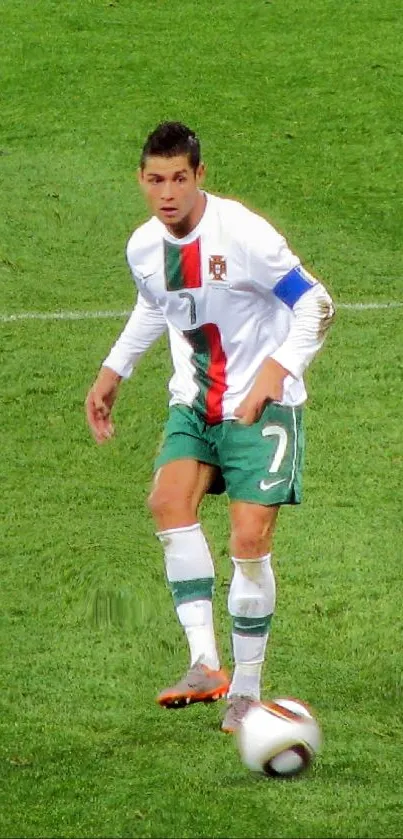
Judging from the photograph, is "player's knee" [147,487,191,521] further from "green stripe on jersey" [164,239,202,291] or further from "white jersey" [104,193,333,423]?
"green stripe on jersey" [164,239,202,291]

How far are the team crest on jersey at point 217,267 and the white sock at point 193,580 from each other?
100 cm

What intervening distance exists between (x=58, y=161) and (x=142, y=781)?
30.0 feet

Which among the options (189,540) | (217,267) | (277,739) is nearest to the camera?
(277,739)

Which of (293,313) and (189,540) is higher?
(293,313)

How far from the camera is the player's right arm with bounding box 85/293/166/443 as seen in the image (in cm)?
696

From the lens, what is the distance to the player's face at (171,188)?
643 centimetres

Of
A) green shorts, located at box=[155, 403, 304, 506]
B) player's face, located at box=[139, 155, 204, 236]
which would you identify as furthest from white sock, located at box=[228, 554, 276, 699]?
player's face, located at box=[139, 155, 204, 236]

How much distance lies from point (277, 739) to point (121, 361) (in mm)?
1738

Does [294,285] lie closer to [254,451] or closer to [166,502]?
[254,451]

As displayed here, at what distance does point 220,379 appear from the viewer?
6703 millimetres

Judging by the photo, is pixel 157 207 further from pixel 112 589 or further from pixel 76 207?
pixel 76 207

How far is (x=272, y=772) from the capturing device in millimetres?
6371

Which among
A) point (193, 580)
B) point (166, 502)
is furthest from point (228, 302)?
point (193, 580)

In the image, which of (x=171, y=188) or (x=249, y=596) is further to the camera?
(x=249, y=596)
